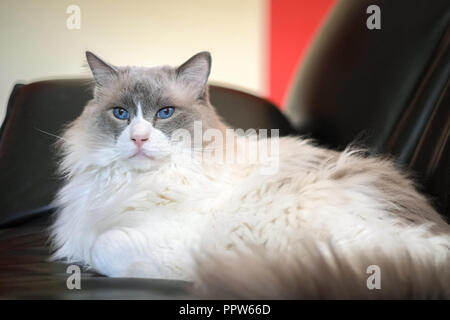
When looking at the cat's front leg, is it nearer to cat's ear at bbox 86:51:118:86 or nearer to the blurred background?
cat's ear at bbox 86:51:118:86

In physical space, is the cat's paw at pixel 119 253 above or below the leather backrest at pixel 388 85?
below

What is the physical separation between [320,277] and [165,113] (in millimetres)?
651

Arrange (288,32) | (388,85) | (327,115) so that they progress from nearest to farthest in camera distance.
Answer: (388,85) → (327,115) → (288,32)

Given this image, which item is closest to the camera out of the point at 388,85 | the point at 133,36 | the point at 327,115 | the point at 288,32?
the point at 388,85

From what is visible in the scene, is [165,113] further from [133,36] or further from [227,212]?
[133,36]

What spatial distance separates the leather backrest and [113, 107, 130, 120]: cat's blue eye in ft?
2.37

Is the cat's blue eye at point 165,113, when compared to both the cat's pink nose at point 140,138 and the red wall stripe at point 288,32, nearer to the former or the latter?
the cat's pink nose at point 140,138

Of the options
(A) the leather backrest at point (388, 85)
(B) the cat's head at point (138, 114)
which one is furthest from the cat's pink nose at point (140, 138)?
(A) the leather backrest at point (388, 85)

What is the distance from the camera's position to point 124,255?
3.17 ft

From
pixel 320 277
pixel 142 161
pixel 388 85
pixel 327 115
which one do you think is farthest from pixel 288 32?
pixel 320 277

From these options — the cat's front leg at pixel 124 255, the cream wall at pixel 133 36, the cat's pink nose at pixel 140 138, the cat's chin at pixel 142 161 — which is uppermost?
the cream wall at pixel 133 36

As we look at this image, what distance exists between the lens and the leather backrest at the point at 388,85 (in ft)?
3.77

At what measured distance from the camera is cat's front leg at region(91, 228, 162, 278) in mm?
943

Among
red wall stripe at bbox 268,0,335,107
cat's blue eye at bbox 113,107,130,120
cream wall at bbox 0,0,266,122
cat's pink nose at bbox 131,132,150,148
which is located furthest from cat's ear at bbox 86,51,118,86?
red wall stripe at bbox 268,0,335,107
